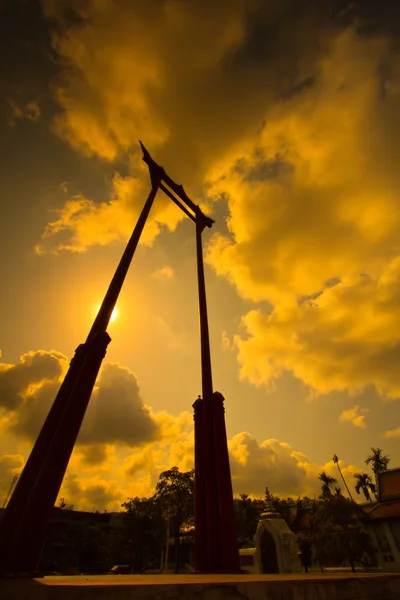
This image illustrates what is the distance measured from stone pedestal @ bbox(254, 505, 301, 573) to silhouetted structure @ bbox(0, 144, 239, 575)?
17541mm

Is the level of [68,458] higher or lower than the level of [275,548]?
lower

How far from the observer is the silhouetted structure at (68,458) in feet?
20.7

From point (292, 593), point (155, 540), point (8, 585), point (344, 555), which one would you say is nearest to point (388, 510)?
point (344, 555)

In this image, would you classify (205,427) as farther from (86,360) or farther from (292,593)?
(292,593)

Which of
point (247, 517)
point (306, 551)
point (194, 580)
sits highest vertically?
point (247, 517)

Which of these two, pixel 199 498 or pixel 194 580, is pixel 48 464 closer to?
pixel 194 580

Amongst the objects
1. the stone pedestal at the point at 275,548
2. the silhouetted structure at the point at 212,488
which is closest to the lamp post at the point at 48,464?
the silhouetted structure at the point at 212,488

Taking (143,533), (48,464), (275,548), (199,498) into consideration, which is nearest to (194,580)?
Answer: (48,464)

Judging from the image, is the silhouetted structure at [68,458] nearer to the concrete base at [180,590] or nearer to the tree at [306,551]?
the concrete base at [180,590]

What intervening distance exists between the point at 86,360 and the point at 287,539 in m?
25.7

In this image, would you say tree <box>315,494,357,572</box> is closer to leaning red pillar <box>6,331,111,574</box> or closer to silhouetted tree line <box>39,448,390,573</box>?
silhouetted tree line <box>39,448,390,573</box>

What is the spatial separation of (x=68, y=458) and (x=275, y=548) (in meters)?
25.1

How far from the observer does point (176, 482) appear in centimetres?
3775

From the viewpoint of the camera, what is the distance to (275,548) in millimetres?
23969
